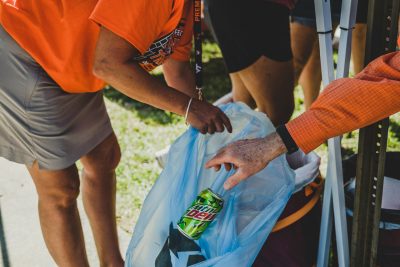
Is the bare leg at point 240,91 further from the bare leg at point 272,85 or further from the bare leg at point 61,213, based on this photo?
the bare leg at point 61,213

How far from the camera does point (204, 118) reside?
5.27 feet

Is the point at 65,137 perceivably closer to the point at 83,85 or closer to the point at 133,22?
the point at 83,85

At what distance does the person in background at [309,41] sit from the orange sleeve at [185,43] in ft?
3.41

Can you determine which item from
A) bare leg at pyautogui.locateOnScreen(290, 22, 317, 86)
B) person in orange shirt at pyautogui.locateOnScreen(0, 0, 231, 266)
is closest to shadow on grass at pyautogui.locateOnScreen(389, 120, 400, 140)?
bare leg at pyautogui.locateOnScreen(290, 22, 317, 86)

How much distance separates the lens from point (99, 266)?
7.70ft

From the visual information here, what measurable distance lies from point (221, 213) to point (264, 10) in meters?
0.92

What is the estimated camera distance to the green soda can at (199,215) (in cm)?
153

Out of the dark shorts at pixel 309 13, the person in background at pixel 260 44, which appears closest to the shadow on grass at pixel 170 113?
the dark shorts at pixel 309 13

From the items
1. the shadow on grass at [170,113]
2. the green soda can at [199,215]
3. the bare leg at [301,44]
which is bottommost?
the shadow on grass at [170,113]

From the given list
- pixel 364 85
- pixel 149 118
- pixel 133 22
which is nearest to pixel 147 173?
pixel 149 118

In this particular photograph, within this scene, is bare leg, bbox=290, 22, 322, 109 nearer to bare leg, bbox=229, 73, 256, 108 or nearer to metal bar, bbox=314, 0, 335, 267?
bare leg, bbox=229, 73, 256, 108

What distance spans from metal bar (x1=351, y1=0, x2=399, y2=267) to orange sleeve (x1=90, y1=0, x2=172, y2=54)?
0.58 metres

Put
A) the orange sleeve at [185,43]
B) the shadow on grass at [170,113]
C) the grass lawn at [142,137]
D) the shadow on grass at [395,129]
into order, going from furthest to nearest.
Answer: the shadow on grass at [170,113], the shadow on grass at [395,129], the grass lawn at [142,137], the orange sleeve at [185,43]

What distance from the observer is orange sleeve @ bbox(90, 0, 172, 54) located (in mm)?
1440
